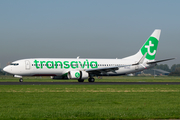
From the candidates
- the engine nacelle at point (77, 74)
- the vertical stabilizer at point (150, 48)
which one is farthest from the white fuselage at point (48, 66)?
the vertical stabilizer at point (150, 48)

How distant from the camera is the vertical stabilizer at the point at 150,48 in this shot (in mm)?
58784

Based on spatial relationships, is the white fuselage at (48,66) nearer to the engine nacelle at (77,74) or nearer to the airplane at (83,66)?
the airplane at (83,66)

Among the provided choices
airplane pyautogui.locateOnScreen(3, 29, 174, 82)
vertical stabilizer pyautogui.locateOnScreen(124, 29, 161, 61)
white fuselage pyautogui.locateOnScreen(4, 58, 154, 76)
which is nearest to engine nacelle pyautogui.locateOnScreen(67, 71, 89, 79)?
airplane pyautogui.locateOnScreen(3, 29, 174, 82)

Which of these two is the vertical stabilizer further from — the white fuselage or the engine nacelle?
the engine nacelle

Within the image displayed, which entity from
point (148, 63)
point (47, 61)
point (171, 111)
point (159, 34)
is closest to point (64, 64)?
point (47, 61)

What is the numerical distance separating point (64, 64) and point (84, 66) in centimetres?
401

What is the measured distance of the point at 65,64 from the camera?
166 feet

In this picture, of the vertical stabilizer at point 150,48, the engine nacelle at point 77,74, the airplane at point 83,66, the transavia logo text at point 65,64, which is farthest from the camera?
the vertical stabilizer at point 150,48

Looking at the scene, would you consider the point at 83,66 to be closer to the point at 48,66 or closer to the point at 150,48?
the point at 48,66

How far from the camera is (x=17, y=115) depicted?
41.6ft

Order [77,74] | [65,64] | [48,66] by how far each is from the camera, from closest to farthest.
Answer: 1. [77,74]
2. [48,66]
3. [65,64]

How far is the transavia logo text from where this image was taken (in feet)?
161

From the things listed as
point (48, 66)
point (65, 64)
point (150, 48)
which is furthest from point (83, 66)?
point (150, 48)

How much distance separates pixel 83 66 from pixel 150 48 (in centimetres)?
1580
